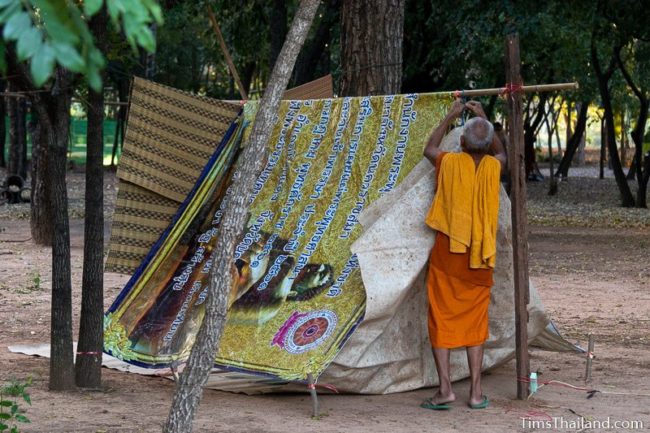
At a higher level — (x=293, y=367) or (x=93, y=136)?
(x=93, y=136)

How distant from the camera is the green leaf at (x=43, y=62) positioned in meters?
2.18

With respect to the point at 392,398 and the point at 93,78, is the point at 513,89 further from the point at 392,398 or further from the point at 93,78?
the point at 93,78

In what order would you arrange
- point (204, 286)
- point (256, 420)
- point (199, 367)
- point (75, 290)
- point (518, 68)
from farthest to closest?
point (75, 290) < point (204, 286) < point (518, 68) < point (256, 420) < point (199, 367)

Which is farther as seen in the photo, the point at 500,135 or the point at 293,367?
the point at 500,135

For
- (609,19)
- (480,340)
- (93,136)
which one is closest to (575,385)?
(480,340)

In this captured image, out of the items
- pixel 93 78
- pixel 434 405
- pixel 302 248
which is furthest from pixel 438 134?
pixel 93 78

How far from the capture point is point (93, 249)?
621 centimetres

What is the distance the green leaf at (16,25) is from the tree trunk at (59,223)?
3808mm

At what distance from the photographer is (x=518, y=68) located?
6.04 metres

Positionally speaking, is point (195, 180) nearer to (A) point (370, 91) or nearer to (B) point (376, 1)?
(A) point (370, 91)

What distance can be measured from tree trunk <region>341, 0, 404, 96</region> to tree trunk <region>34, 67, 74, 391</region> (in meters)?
2.71

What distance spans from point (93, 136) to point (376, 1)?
117 inches

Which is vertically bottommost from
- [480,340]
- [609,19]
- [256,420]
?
[256,420]

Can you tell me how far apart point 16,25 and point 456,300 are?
4.06m
